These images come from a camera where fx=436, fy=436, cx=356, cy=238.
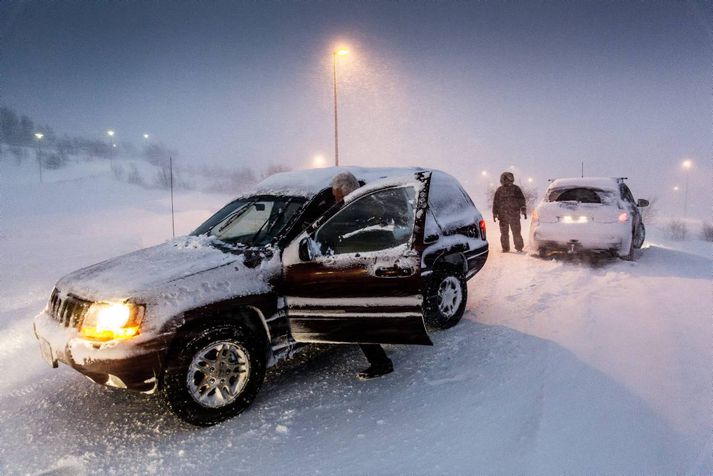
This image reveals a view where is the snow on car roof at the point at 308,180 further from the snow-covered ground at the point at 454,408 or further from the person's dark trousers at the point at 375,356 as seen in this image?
the snow-covered ground at the point at 454,408

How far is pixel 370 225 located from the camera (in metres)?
4.52

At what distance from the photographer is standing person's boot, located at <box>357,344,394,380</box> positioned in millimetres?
3873

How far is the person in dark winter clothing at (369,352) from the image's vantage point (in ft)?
12.7

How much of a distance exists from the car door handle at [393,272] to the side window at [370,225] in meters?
0.42

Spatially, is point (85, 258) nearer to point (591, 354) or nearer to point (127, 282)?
point (127, 282)

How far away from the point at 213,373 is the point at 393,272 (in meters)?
1.57

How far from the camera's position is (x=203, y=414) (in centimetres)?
317

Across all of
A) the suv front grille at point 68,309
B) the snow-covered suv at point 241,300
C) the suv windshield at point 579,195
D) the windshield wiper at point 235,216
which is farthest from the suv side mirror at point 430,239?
the suv windshield at point 579,195

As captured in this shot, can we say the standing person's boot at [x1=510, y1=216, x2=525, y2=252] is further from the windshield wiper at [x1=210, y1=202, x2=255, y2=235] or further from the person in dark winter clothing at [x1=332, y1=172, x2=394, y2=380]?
the windshield wiper at [x1=210, y1=202, x2=255, y2=235]

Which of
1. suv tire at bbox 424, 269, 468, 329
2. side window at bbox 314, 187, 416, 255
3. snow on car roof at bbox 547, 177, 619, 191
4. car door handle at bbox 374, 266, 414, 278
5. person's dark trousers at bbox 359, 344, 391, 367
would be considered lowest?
person's dark trousers at bbox 359, 344, 391, 367

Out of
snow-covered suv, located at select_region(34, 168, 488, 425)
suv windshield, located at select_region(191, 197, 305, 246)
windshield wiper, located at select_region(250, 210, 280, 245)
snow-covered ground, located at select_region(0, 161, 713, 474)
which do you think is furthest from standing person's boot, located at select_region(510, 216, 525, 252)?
windshield wiper, located at select_region(250, 210, 280, 245)

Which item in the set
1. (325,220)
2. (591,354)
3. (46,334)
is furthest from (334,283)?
(591,354)

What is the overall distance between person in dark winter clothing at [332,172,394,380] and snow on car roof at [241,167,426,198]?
0.13m

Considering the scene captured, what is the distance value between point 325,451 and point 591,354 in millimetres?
2690
